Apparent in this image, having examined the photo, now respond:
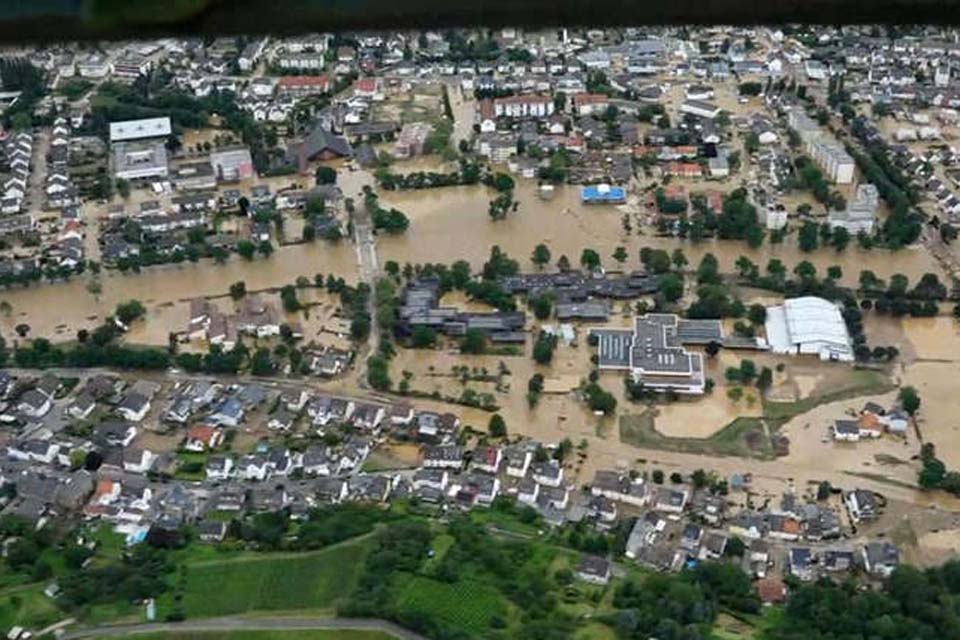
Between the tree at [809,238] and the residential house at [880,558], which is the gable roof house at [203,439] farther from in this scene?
the tree at [809,238]

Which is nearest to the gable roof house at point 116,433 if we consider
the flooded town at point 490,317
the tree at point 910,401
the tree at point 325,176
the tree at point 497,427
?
the flooded town at point 490,317

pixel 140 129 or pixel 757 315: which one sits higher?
pixel 140 129

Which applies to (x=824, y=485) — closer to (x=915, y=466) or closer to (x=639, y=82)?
(x=915, y=466)

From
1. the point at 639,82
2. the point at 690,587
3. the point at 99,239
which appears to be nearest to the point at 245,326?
the point at 99,239

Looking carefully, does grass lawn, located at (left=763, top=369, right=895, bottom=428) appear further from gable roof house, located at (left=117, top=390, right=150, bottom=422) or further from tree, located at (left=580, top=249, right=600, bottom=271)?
gable roof house, located at (left=117, top=390, right=150, bottom=422)

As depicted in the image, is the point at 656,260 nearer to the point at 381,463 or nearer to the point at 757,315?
the point at 757,315

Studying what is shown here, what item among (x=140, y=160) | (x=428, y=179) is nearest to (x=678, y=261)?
(x=428, y=179)

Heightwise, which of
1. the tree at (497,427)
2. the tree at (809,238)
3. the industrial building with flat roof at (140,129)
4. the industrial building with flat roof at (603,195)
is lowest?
the tree at (497,427)
